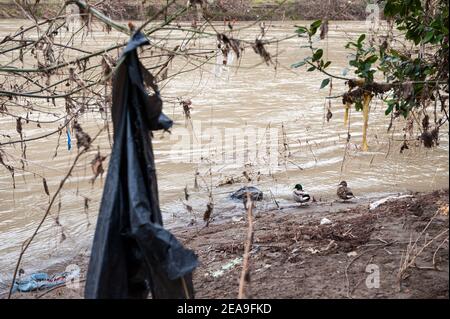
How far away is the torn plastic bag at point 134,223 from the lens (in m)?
2.69

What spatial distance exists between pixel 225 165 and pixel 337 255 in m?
4.55

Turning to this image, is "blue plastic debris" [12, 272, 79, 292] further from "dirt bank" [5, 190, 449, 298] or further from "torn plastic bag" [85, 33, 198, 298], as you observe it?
"torn plastic bag" [85, 33, 198, 298]

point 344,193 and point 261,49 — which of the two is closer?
point 261,49

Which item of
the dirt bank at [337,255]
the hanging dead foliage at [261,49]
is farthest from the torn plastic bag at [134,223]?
the hanging dead foliage at [261,49]

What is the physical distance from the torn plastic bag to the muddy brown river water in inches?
90.0

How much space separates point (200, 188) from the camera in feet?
26.4

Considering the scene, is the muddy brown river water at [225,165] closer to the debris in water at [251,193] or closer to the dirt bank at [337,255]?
the debris in water at [251,193]

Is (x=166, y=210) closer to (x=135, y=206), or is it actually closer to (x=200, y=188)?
(x=200, y=188)

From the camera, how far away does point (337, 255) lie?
446cm

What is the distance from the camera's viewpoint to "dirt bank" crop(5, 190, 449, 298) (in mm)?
3840

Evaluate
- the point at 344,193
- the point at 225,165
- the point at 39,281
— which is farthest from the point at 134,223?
the point at 225,165

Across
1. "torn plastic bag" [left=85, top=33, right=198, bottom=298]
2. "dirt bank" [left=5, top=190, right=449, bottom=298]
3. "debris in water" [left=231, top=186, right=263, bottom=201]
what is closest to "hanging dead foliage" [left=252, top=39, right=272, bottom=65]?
"torn plastic bag" [left=85, top=33, right=198, bottom=298]

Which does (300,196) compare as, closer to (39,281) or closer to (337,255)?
(337,255)
